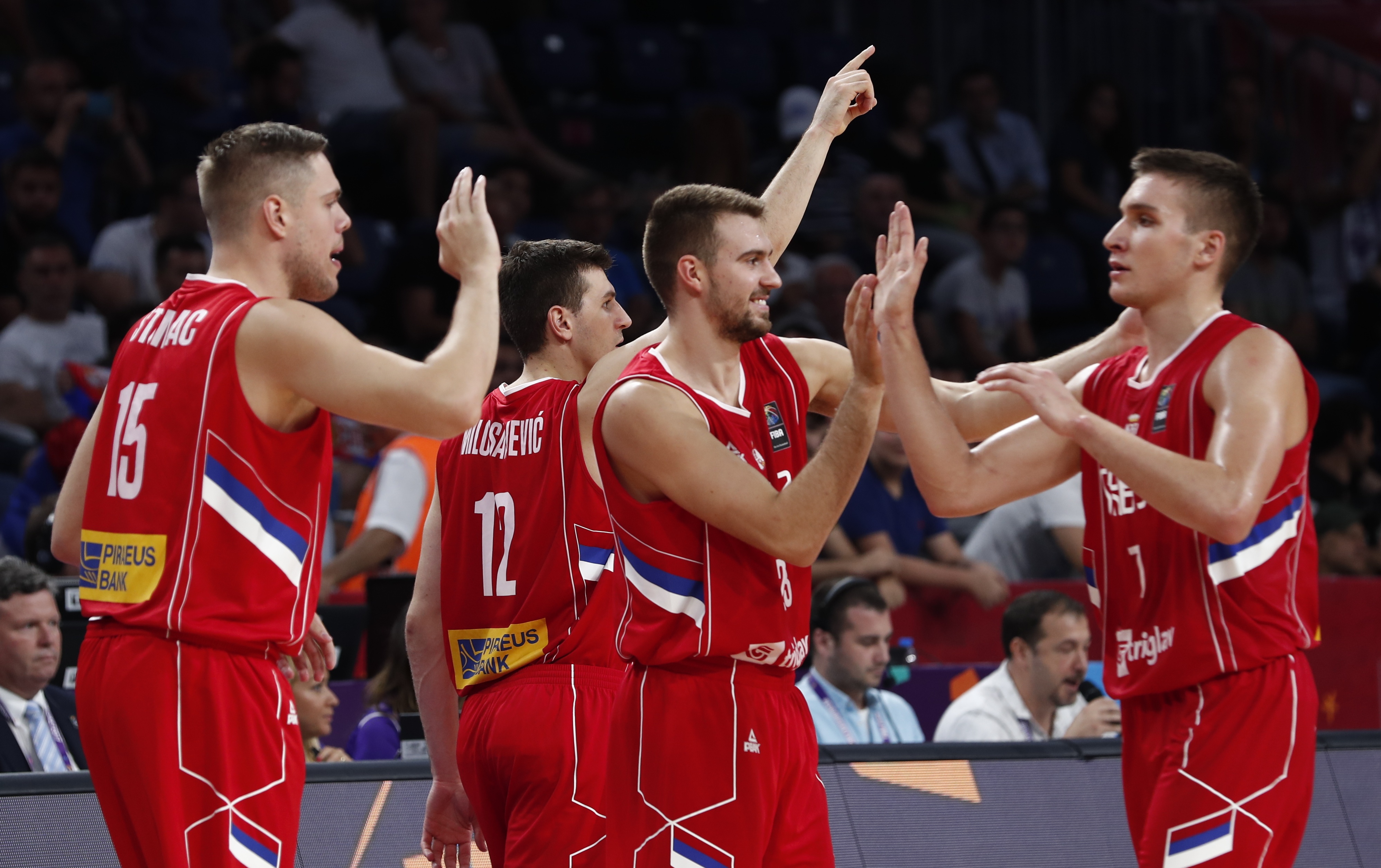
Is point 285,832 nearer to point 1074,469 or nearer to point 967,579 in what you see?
point 1074,469

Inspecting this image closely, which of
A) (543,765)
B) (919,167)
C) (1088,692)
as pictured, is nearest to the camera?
(543,765)

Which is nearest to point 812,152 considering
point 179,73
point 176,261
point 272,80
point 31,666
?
point 31,666

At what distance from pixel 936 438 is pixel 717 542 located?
2.02ft

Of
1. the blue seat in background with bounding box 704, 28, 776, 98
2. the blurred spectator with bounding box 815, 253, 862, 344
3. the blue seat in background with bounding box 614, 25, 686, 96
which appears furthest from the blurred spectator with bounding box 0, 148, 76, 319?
the blue seat in background with bounding box 704, 28, 776, 98

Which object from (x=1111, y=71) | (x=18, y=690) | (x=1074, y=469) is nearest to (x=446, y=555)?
(x=1074, y=469)

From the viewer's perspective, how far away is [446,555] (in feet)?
15.2

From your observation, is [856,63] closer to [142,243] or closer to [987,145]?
[142,243]

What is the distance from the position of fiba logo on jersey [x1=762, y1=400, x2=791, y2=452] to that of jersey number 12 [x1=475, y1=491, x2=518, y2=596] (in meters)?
0.87

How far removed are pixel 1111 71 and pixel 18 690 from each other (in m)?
11.9

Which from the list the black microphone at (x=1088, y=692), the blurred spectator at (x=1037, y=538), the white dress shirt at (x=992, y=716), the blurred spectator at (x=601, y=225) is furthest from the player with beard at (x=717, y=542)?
the blurred spectator at (x=601, y=225)

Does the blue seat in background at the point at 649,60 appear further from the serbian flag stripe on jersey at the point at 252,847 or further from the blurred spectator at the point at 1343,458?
the serbian flag stripe on jersey at the point at 252,847

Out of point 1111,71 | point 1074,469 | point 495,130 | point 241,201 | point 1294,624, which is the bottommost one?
point 1294,624

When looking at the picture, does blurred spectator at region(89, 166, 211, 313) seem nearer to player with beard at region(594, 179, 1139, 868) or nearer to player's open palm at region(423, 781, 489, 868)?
player's open palm at region(423, 781, 489, 868)

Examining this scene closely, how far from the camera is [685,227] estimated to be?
4.08 m
